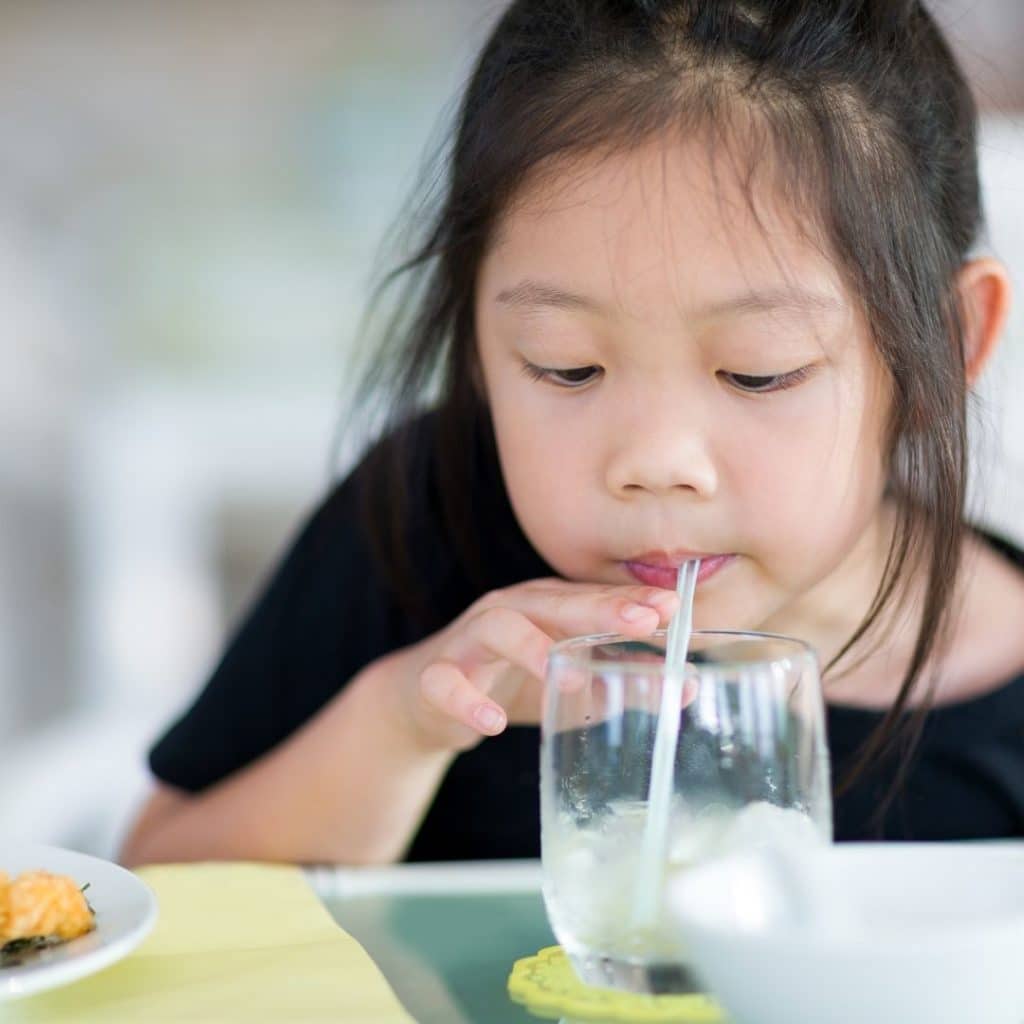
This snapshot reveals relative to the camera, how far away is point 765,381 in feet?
2.54

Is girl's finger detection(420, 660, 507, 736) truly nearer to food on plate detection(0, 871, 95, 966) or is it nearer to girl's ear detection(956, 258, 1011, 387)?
food on plate detection(0, 871, 95, 966)

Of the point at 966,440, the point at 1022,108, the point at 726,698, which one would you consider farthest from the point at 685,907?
the point at 1022,108

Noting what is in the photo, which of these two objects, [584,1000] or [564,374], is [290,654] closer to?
[564,374]

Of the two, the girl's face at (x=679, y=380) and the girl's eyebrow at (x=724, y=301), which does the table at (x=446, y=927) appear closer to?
the girl's face at (x=679, y=380)

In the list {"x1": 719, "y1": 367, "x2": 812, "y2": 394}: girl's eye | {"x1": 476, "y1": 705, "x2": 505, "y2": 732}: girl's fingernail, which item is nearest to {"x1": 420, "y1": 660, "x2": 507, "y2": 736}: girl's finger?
{"x1": 476, "y1": 705, "x2": 505, "y2": 732}: girl's fingernail

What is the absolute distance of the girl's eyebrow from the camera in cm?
74

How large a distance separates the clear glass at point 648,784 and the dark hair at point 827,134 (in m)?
0.31

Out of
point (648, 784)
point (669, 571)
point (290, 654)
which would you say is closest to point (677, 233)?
point (669, 571)

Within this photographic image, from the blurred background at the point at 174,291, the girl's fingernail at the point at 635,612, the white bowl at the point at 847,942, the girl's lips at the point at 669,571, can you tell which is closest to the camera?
the white bowl at the point at 847,942

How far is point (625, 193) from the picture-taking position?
2.51 feet

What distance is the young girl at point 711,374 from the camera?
0.76 metres

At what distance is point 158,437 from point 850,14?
84.8 inches

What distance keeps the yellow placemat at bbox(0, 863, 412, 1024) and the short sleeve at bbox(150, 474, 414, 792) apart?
0.44m

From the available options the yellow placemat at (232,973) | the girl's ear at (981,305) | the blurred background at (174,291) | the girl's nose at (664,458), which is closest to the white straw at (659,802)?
the yellow placemat at (232,973)
